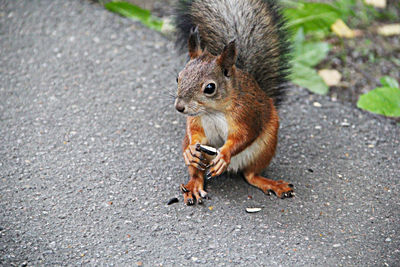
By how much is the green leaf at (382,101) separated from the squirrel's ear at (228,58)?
1.05 m

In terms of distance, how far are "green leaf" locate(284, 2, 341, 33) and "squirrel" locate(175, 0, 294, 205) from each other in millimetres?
937

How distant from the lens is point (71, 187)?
7.26 ft

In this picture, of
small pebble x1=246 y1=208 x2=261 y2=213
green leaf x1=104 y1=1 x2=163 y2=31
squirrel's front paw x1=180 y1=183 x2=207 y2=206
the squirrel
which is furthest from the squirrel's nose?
green leaf x1=104 y1=1 x2=163 y2=31

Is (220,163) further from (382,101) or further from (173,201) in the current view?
(382,101)

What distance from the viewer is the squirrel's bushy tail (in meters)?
2.20

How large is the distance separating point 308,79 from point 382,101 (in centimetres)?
48

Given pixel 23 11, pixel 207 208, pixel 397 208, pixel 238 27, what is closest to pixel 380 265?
pixel 397 208

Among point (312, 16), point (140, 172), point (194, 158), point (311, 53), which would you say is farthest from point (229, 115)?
point (312, 16)

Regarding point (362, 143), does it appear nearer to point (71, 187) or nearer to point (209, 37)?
point (209, 37)

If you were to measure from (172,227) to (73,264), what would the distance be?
0.41 m

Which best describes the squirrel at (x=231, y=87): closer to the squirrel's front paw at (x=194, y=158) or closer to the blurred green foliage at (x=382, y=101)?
the squirrel's front paw at (x=194, y=158)

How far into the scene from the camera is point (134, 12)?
3379 millimetres

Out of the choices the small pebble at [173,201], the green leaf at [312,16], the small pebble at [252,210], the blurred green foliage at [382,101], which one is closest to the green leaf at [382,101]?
the blurred green foliage at [382,101]

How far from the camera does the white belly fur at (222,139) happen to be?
6.81 ft
